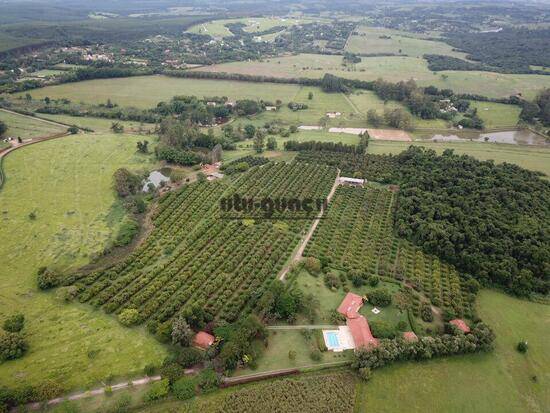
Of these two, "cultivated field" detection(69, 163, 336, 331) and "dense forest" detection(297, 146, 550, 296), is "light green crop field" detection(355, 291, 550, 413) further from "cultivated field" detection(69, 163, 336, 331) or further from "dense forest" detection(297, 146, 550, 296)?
"cultivated field" detection(69, 163, 336, 331)

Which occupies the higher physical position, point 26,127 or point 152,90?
point 152,90

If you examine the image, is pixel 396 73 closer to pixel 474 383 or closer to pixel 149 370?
pixel 474 383

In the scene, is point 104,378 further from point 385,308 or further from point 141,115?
point 141,115

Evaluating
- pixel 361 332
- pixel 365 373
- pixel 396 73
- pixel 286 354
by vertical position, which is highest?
pixel 396 73

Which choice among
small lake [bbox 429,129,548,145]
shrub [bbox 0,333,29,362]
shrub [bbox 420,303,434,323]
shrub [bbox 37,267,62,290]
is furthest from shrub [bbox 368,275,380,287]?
small lake [bbox 429,129,548,145]

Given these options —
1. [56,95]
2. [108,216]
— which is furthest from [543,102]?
[56,95]

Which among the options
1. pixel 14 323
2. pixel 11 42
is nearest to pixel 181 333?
pixel 14 323
